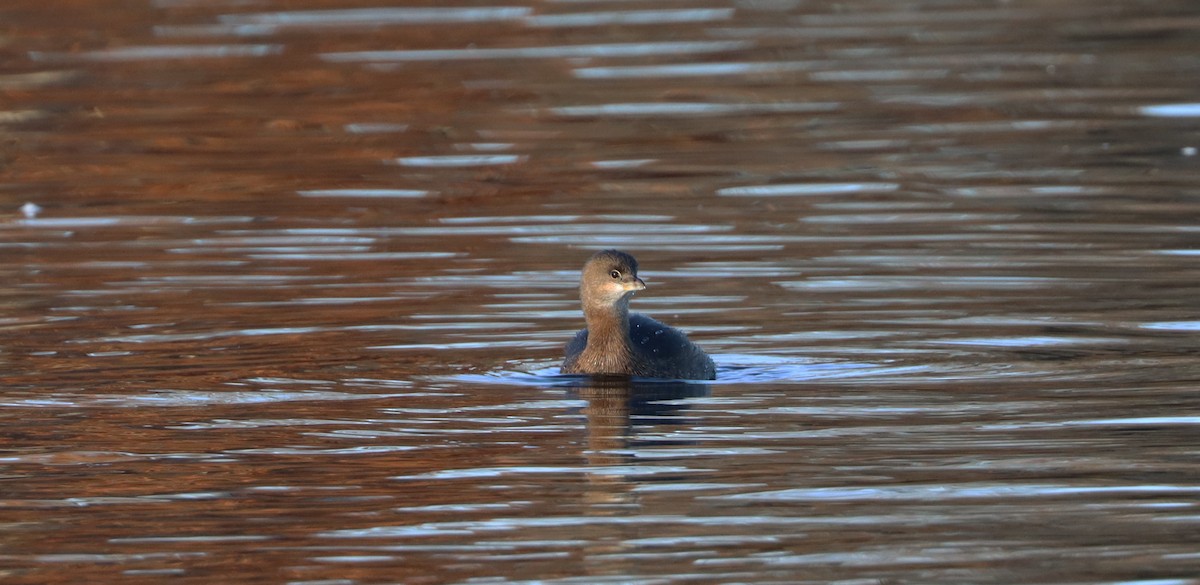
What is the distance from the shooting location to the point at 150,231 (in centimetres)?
1538

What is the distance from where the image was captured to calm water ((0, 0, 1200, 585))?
821cm

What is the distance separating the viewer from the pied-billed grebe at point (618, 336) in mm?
11180

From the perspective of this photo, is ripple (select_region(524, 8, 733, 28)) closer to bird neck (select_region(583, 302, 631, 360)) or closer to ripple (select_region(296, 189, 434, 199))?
ripple (select_region(296, 189, 434, 199))

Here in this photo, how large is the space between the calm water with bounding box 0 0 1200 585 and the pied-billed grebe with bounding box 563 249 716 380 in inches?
8.7

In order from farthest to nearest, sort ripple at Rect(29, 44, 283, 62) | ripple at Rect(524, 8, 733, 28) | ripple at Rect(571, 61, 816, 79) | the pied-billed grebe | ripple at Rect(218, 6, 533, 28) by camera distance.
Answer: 1. ripple at Rect(218, 6, 533, 28)
2. ripple at Rect(524, 8, 733, 28)
3. ripple at Rect(29, 44, 283, 62)
4. ripple at Rect(571, 61, 816, 79)
5. the pied-billed grebe

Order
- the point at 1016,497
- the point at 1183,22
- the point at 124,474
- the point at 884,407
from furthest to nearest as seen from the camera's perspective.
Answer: the point at 1183,22, the point at 884,407, the point at 124,474, the point at 1016,497

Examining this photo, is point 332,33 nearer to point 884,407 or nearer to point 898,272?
point 898,272

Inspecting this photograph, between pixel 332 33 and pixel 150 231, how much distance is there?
7.97 m

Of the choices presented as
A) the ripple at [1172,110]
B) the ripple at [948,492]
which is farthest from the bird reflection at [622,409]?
the ripple at [1172,110]

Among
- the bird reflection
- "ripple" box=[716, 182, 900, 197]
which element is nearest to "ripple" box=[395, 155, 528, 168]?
"ripple" box=[716, 182, 900, 197]

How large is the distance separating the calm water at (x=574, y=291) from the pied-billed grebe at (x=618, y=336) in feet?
0.72

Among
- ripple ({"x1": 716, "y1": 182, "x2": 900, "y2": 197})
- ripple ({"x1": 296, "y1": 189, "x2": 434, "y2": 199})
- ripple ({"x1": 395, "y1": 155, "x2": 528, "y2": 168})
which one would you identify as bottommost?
ripple ({"x1": 296, "y1": 189, "x2": 434, "y2": 199})

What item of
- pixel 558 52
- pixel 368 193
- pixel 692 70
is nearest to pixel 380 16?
pixel 558 52

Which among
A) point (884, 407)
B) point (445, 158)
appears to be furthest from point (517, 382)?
point (445, 158)
